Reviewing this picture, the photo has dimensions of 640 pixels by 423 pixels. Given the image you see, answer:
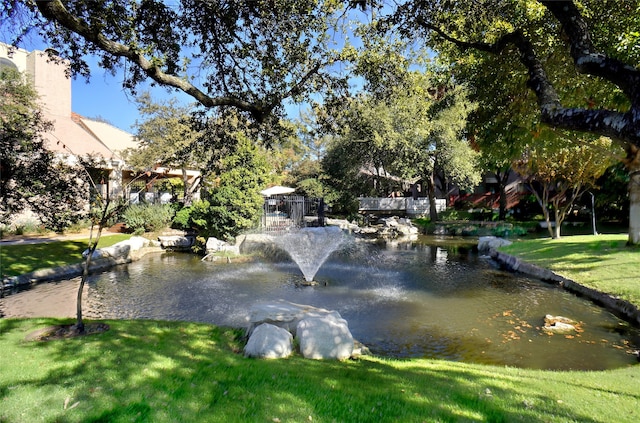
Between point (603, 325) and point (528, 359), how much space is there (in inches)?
114

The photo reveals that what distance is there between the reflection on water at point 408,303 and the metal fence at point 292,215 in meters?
5.29

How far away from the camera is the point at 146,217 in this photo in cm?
2152

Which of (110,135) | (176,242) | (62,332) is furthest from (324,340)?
(110,135)

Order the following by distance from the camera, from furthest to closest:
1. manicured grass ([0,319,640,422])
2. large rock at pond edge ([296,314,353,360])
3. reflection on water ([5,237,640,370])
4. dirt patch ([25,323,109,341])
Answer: reflection on water ([5,237,640,370])
large rock at pond edge ([296,314,353,360])
dirt patch ([25,323,109,341])
manicured grass ([0,319,640,422])

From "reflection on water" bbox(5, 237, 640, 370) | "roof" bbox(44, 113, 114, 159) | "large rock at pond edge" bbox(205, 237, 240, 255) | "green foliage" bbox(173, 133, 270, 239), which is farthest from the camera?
"roof" bbox(44, 113, 114, 159)

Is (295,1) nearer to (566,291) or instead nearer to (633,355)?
(633,355)

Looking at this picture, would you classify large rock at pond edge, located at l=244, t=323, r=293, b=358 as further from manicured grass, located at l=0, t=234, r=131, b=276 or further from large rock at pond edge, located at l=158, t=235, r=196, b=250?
large rock at pond edge, located at l=158, t=235, r=196, b=250

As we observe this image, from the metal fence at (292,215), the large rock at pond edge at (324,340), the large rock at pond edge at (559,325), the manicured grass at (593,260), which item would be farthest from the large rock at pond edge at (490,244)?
the large rock at pond edge at (324,340)

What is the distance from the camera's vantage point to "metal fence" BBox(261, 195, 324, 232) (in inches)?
854

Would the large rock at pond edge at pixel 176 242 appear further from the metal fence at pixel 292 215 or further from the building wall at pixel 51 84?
the building wall at pixel 51 84

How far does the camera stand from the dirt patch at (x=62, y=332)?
18.7ft

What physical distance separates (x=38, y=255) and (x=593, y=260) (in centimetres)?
1956

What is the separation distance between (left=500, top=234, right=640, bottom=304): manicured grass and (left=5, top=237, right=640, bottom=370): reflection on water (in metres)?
0.87

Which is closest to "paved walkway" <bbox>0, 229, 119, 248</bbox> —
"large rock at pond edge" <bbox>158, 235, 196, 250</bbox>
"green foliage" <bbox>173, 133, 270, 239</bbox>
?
"large rock at pond edge" <bbox>158, 235, 196, 250</bbox>
